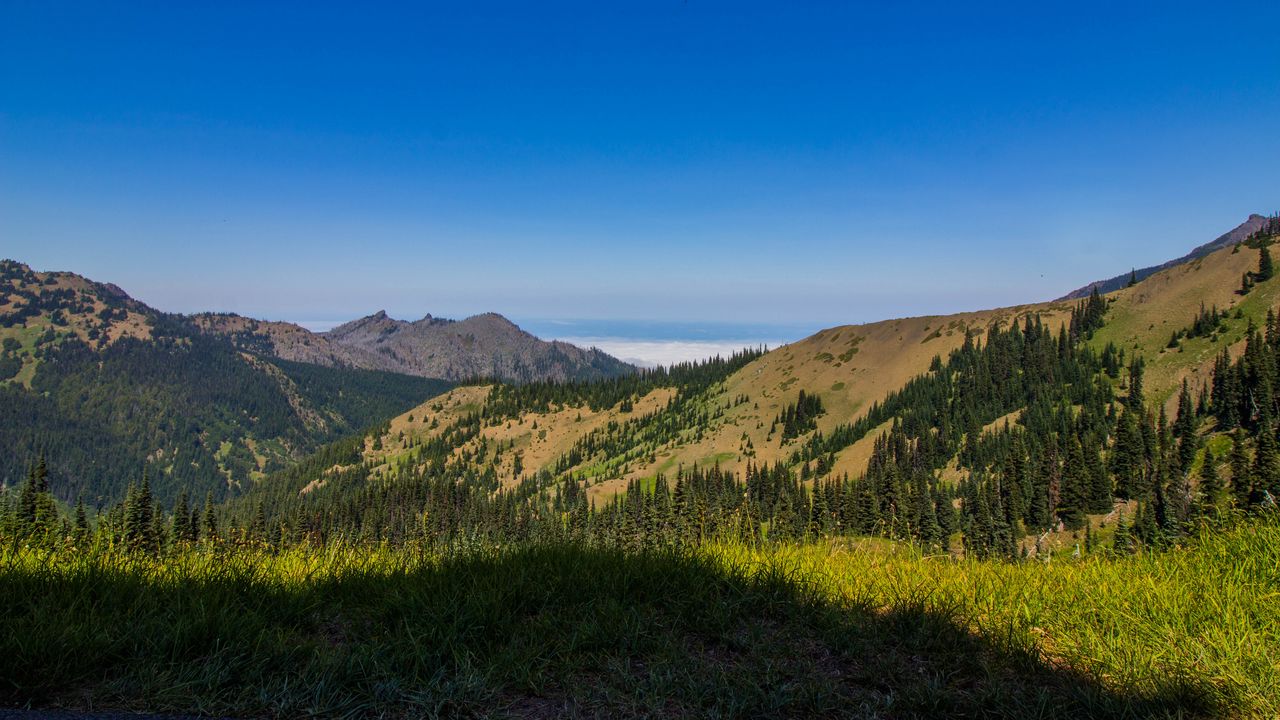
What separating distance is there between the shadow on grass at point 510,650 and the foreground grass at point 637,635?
0.02m

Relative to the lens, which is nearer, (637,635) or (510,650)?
(510,650)

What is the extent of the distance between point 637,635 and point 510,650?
1.25m

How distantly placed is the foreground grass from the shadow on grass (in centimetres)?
2

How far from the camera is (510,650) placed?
5.25 m

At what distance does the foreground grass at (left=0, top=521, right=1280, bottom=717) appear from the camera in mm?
4543

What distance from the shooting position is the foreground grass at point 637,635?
179 inches

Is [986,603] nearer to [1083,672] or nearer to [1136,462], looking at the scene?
[1083,672]

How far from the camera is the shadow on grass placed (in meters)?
4.49

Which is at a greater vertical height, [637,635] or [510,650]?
[510,650]

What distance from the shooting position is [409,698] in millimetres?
4410

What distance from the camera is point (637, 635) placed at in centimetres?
570

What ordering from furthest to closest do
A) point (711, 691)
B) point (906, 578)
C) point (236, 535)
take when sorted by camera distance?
point (236, 535) < point (906, 578) < point (711, 691)

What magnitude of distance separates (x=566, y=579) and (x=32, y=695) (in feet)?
14.7

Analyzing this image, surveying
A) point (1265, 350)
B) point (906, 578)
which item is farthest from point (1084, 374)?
point (906, 578)
